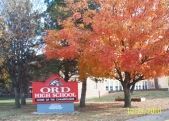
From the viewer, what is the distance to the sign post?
25.5 m

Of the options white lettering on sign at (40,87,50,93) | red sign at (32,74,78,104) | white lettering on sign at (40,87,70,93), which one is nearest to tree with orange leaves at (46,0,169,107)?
red sign at (32,74,78,104)

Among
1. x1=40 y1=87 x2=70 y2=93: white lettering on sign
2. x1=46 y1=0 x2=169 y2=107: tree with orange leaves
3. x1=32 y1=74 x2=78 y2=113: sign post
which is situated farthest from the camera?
x1=40 y1=87 x2=70 y2=93: white lettering on sign

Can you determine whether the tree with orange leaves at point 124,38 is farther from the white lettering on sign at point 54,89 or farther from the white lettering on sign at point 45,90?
the white lettering on sign at point 45,90

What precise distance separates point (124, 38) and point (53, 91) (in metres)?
5.43

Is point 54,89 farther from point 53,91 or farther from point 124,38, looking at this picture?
point 124,38

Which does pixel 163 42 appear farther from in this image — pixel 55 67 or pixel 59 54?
pixel 55 67

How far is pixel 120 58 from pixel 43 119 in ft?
19.7

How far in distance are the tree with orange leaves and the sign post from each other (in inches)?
77.1

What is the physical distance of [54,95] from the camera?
25.6m

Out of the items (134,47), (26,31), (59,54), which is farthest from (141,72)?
(26,31)

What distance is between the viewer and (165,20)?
25531 millimetres

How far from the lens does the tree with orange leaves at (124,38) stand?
2486 centimetres

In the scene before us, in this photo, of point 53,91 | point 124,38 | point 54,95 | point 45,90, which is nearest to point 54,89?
point 53,91

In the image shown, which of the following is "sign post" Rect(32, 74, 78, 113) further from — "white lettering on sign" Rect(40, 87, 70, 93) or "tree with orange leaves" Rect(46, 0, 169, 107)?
"tree with orange leaves" Rect(46, 0, 169, 107)
